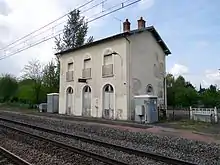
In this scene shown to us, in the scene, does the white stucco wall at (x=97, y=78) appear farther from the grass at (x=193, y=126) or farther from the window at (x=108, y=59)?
the grass at (x=193, y=126)

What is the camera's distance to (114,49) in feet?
79.0

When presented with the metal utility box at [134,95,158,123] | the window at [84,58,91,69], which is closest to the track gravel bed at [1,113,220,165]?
the metal utility box at [134,95,158,123]

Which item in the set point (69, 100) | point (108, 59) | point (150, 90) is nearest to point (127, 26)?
point (108, 59)

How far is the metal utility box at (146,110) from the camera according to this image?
67.8ft

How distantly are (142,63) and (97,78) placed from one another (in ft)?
14.3

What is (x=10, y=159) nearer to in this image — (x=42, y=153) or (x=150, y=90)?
(x=42, y=153)

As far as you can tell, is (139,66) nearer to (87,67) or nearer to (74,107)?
(87,67)

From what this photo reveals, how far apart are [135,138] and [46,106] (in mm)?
22378

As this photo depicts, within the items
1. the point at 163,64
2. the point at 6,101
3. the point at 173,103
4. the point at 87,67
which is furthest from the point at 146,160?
the point at 6,101

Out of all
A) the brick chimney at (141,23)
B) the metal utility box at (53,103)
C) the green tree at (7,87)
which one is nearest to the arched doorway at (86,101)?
the metal utility box at (53,103)

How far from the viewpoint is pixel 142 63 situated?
24.8 metres

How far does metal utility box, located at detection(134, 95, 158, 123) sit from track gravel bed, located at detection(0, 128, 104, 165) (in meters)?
10.3

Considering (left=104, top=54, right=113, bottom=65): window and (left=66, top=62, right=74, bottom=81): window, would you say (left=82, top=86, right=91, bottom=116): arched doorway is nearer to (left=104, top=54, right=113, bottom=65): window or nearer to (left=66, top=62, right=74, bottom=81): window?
(left=66, top=62, right=74, bottom=81): window

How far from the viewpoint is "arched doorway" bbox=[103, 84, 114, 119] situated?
23859 mm
